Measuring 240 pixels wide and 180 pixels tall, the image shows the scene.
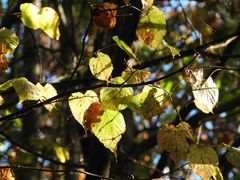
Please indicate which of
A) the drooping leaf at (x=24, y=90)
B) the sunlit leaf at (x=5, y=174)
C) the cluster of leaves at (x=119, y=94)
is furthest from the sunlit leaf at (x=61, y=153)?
the drooping leaf at (x=24, y=90)

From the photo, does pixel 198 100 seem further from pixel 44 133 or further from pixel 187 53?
pixel 44 133

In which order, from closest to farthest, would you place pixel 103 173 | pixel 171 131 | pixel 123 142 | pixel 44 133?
pixel 171 131 → pixel 103 173 → pixel 123 142 → pixel 44 133

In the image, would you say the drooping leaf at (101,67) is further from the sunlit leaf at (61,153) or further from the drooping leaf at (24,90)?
the sunlit leaf at (61,153)

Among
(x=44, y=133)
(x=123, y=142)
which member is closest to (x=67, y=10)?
(x=44, y=133)

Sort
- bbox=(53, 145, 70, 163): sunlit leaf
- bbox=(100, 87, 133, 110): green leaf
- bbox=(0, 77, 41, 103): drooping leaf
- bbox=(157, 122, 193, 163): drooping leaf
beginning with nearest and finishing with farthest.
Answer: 1. bbox=(0, 77, 41, 103): drooping leaf
2. bbox=(100, 87, 133, 110): green leaf
3. bbox=(157, 122, 193, 163): drooping leaf
4. bbox=(53, 145, 70, 163): sunlit leaf

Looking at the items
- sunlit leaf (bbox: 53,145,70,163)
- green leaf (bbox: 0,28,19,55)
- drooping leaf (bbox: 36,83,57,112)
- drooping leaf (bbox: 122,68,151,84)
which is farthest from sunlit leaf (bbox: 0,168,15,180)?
sunlit leaf (bbox: 53,145,70,163)

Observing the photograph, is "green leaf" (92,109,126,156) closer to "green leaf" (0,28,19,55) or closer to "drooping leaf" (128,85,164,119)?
"drooping leaf" (128,85,164,119)

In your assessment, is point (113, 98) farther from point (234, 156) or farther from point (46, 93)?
point (234, 156)
